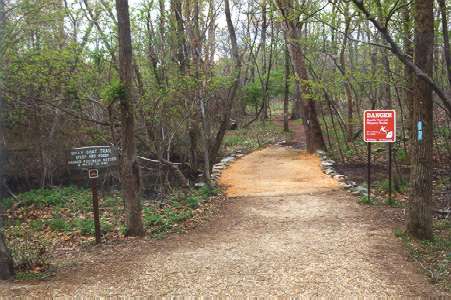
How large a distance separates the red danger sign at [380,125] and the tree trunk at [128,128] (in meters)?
4.93

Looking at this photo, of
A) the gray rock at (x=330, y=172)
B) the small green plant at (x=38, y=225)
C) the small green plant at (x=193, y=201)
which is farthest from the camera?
the gray rock at (x=330, y=172)

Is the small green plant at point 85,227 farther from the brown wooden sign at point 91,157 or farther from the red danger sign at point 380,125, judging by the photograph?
the red danger sign at point 380,125

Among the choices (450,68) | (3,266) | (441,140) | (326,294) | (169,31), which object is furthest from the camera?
(441,140)

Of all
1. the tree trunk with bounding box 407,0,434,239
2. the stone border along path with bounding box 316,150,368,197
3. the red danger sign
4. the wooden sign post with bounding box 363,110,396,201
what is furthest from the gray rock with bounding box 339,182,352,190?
the tree trunk with bounding box 407,0,434,239

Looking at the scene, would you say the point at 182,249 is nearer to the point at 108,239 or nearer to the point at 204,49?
the point at 108,239

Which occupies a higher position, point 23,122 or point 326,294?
point 23,122

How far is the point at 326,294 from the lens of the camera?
15.1 feet

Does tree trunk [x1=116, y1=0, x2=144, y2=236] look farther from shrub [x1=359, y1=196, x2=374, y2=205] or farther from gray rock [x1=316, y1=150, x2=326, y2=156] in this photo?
gray rock [x1=316, y1=150, x2=326, y2=156]

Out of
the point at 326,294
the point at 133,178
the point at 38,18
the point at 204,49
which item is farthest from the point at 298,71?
the point at 326,294

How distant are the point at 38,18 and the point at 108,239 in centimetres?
658

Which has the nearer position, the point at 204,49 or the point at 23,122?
the point at 204,49

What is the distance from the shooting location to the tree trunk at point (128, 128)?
6.84 m

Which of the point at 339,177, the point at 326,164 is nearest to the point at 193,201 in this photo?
the point at 339,177

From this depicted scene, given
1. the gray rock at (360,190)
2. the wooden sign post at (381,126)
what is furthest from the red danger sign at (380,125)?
the gray rock at (360,190)
